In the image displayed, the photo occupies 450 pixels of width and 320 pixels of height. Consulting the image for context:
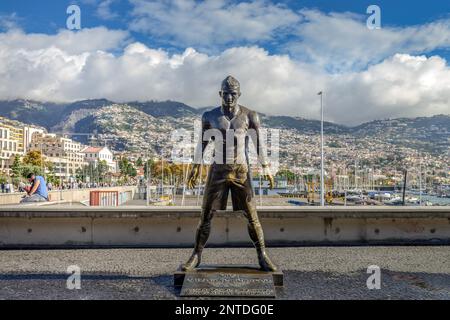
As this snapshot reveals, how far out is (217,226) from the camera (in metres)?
11.5

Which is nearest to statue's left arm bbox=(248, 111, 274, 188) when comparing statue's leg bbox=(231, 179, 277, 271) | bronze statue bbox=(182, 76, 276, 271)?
bronze statue bbox=(182, 76, 276, 271)

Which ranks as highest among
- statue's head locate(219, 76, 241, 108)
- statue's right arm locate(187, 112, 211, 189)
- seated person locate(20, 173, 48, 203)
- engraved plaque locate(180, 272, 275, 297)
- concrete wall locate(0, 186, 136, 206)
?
statue's head locate(219, 76, 241, 108)

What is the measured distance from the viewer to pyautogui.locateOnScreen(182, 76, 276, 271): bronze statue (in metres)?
6.80

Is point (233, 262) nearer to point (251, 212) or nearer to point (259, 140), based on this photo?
point (251, 212)

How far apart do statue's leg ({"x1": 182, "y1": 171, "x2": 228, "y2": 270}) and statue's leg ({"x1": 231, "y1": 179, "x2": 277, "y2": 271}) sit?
186mm

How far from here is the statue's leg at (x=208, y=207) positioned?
6876 millimetres

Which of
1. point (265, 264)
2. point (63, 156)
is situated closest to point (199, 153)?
point (265, 264)

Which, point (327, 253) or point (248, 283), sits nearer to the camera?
point (248, 283)

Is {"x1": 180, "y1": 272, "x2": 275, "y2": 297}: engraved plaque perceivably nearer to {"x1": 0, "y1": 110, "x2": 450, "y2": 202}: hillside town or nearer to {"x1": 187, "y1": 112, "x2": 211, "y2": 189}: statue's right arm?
{"x1": 187, "y1": 112, "x2": 211, "y2": 189}: statue's right arm

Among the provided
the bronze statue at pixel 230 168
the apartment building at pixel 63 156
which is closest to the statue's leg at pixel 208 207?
the bronze statue at pixel 230 168
